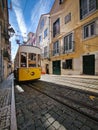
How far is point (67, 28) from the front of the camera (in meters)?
16.5

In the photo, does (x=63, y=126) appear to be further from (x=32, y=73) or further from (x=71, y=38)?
(x=71, y=38)

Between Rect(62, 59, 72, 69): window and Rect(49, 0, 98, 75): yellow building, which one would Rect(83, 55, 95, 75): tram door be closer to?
Rect(49, 0, 98, 75): yellow building

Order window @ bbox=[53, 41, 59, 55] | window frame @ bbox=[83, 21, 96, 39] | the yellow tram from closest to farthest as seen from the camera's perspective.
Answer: the yellow tram, window frame @ bbox=[83, 21, 96, 39], window @ bbox=[53, 41, 59, 55]

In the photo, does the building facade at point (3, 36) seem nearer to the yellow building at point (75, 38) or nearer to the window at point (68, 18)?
the yellow building at point (75, 38)

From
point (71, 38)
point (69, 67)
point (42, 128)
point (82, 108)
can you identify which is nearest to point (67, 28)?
point (71, 38)

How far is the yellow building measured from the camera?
12.0 metres

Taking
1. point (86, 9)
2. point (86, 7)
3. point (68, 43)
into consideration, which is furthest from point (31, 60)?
point (86, 7)

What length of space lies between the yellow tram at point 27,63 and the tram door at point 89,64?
21.7 ft

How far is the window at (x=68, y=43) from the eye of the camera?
15.6 metres

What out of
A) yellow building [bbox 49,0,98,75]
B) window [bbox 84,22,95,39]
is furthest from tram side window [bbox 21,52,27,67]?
window [bbox 84,22,95,39]

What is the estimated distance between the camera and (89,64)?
1228cm

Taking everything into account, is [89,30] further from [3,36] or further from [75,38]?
[3,36]

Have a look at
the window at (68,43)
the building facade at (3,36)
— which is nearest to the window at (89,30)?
the window at (68,43)

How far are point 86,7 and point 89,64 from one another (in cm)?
768
